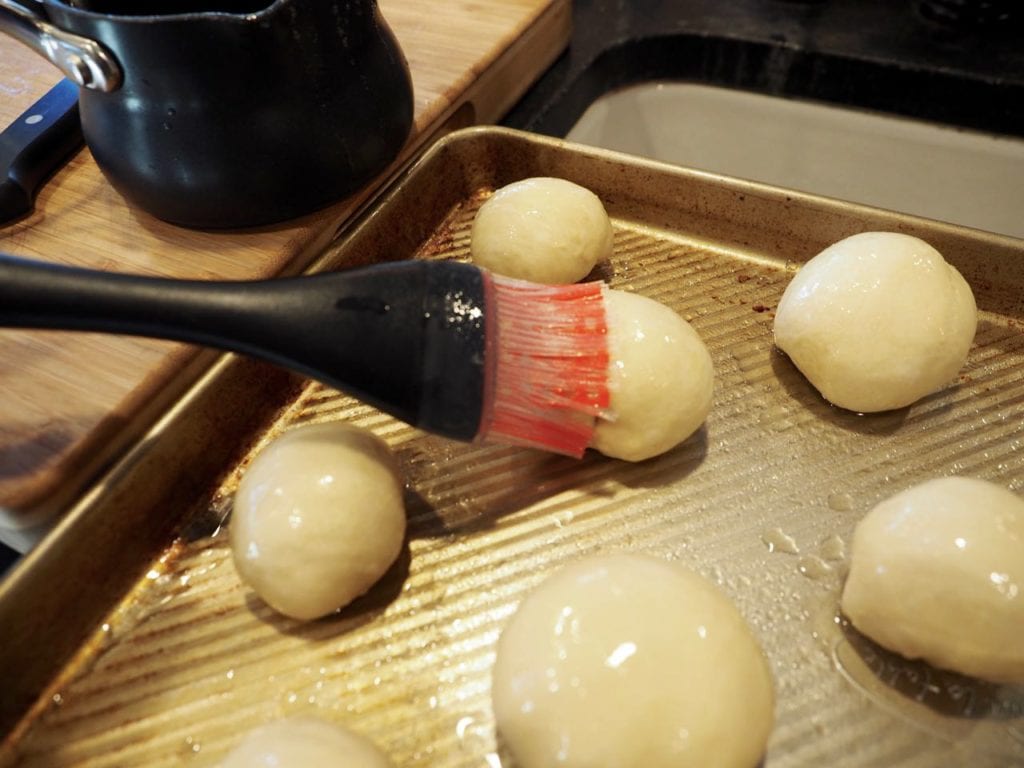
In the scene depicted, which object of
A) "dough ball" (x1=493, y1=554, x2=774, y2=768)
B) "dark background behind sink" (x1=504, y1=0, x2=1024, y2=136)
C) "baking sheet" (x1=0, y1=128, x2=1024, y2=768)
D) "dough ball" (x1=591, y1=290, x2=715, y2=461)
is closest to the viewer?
"dough ball" (x1=493, y1=554, x2=774, y2=768)

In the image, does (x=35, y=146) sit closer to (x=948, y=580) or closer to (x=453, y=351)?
(x=453, y=351)

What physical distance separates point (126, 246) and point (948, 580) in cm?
98

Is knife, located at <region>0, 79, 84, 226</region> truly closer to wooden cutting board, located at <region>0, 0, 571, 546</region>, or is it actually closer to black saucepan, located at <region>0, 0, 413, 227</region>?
wooden cutting board, located at <region>0, 0, 571, 546</region>

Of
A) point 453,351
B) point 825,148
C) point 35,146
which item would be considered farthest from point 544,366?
point 825,148

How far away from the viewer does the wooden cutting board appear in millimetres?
777

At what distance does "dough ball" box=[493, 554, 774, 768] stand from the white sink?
0.96 m

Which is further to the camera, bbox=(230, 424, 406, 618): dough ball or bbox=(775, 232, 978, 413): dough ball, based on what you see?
bbox=(775, 232, 978, 413): dough ball

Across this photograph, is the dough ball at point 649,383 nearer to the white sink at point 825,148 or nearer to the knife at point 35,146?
the white sink at point 825,148

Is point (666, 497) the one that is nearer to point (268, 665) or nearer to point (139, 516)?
point (268, 665)

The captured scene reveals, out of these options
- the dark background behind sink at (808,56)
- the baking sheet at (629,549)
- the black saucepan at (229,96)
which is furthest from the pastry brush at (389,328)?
the dark background behind sink at (808,56)

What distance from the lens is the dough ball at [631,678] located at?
1.96 ft

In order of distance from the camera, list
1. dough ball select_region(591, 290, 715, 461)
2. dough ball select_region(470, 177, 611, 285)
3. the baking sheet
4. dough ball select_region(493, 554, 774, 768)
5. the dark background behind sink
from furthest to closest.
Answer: the dark background behind sink < dough ball select_region(470, 177, 611, 285) < dough ball select_region(591, 290, 715, 461) < the baking sheet < dough ball select_region(493, 554, 774, 768)

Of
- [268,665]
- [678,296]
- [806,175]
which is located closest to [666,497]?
[678,296]

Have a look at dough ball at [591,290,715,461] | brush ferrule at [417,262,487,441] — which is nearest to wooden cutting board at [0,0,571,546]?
brush ferrule at [417,262,487,441]
